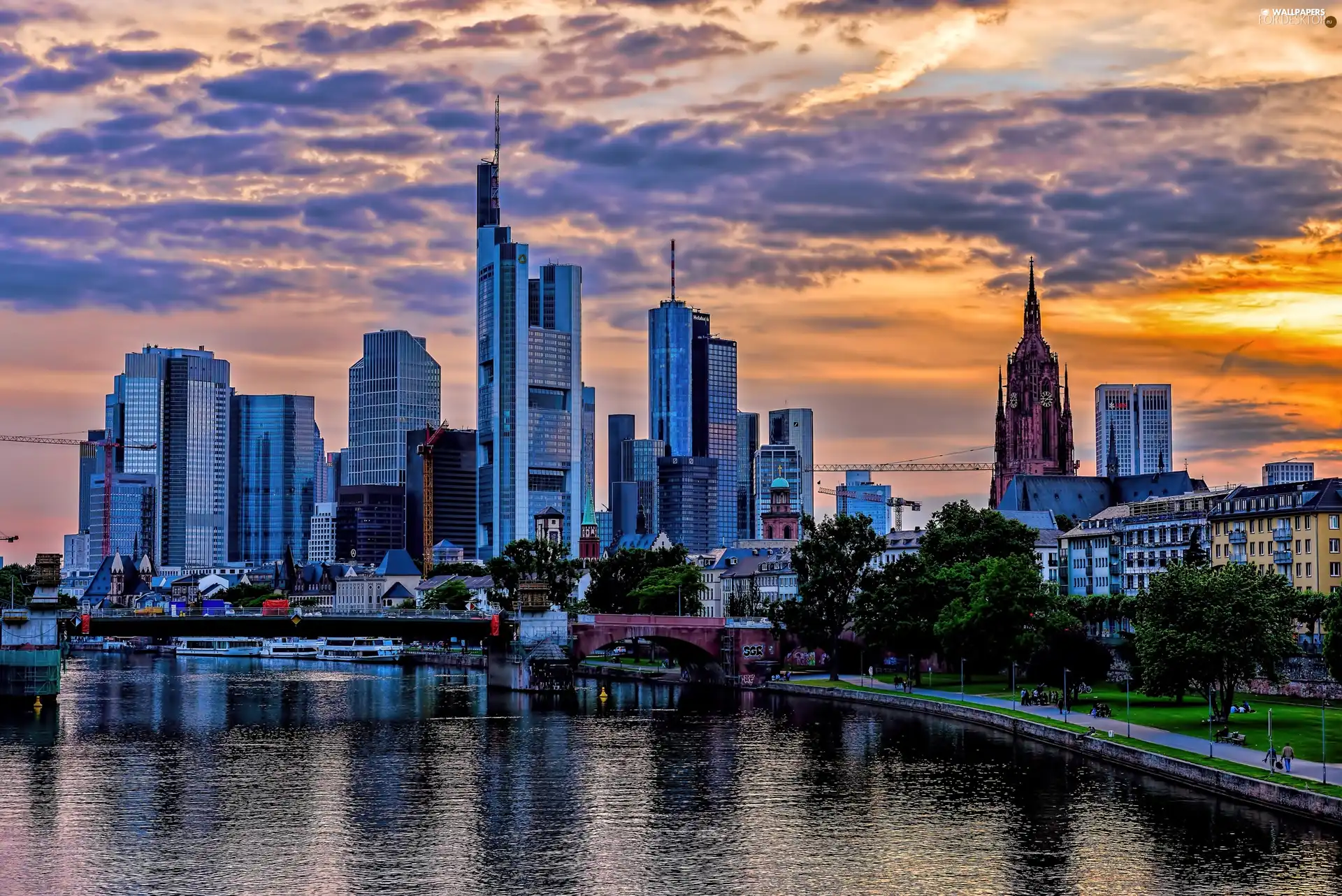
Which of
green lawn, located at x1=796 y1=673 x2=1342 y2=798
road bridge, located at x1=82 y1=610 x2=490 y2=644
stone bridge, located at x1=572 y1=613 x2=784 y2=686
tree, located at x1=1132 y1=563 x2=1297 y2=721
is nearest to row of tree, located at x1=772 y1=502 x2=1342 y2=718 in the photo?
tree, located at x1=1132 y1=563 x2=1297 y2=721

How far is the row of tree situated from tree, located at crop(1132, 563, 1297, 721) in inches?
3.6

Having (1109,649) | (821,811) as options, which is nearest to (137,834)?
(821,811)

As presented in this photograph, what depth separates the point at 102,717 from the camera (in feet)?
486

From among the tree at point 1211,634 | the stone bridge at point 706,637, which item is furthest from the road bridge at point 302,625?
the tree at point 1211,634

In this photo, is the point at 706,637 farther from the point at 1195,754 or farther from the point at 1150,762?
the point at 1195,754

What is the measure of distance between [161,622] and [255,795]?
90643 millimetres

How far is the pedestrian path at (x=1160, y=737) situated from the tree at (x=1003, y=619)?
4542 mm

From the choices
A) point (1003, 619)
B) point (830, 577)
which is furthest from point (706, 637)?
point (1003, 619)

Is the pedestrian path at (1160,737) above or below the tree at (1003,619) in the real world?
below

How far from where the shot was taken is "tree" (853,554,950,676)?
545ft

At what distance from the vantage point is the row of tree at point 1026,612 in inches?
4350

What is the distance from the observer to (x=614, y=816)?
3546 inches

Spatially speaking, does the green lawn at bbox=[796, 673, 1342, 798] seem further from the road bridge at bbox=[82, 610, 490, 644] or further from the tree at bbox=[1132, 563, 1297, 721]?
the road bridge at bbox=[82, 610, 490, 644]

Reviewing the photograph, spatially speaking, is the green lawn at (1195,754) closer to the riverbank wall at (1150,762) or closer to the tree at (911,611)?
the riverbank wall at (1150,762)
